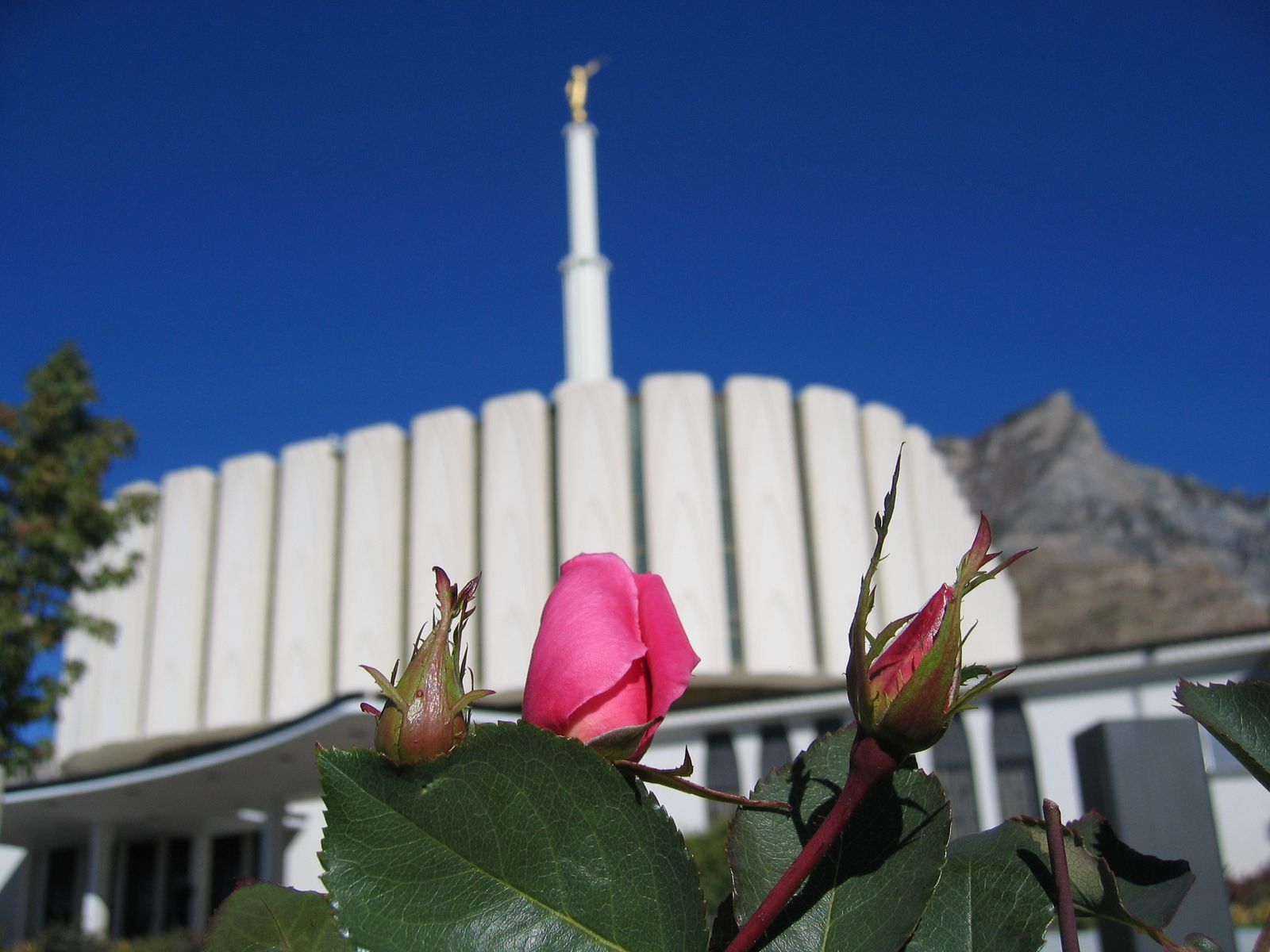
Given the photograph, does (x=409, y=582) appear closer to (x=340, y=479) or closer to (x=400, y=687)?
(x=340, y=479)

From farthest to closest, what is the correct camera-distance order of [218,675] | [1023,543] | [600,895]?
1. [1023,543]
2. [218,675]
3. [600,895]

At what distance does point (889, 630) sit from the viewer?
1.17 feet

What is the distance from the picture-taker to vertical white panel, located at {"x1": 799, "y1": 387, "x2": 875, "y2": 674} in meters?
24.0

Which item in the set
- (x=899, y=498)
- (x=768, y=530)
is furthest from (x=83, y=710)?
(x=899, y=498)

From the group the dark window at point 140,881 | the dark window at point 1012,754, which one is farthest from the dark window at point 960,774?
the dark window at point 140,881

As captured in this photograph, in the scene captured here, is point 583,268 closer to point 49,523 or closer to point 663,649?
point 49,523

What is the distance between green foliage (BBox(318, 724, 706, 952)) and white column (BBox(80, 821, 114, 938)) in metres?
21.8

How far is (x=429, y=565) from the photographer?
2408cm

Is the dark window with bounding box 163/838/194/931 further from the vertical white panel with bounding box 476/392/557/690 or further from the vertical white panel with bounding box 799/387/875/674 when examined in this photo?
the vertical white panel with bounding box 799/387/875/674

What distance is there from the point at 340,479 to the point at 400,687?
27.4 m

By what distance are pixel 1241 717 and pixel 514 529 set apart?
2424 centimetres

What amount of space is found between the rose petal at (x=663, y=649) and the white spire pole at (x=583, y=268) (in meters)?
30.7

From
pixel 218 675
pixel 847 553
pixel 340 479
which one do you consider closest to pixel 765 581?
pixel 847 553

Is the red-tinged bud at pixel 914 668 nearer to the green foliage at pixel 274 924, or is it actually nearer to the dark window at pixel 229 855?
the green foliage at pixel 274 924
